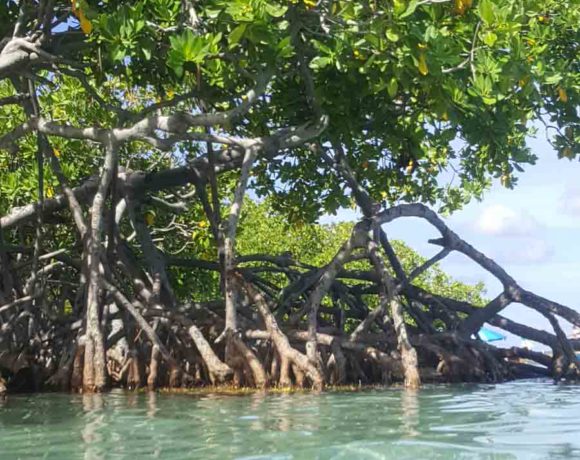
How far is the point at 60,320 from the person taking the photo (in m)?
8.25

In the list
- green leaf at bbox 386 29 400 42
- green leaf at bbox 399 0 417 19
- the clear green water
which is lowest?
the clear green water

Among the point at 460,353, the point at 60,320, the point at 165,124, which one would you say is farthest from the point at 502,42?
the point at 60,320

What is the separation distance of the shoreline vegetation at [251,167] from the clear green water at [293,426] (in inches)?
28.7

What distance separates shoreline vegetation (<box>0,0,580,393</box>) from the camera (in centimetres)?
544

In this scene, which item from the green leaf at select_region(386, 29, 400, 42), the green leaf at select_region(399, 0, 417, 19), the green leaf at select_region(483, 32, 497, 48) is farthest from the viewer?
the green leaf at select_region(483, 32, 497, 48)

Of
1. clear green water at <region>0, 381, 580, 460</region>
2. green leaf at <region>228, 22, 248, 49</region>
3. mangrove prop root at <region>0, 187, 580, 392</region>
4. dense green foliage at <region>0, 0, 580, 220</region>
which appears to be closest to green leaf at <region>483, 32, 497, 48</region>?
dense green foliage at <region>0, 0, 580, 220</region>

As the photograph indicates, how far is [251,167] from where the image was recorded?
7578 millimetres

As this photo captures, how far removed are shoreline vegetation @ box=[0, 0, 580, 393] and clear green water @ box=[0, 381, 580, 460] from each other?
73 centimetres

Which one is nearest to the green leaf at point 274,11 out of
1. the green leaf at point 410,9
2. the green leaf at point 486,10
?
the green leaf at point 410,9

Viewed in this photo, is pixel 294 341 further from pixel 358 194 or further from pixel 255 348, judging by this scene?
pixel 358 194

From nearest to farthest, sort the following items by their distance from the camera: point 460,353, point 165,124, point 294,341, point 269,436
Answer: point 269,436 < point 165,124 < point 294,341 < point 460,353

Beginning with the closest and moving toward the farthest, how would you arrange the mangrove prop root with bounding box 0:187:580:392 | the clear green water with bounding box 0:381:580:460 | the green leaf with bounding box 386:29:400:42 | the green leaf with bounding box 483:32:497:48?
the clear green water with bounding box 0:381:580:460, the green leaf with bounding box 386:29:400:42, the green leaf with bounding box 483:32:497:48, the mangrove prop root with bounding box 0:187:580:392

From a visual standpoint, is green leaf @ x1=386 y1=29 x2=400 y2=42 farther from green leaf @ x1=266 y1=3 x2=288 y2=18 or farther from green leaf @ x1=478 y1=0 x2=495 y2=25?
green leaf @ x1=266 y1=3 x2=288 y2=18

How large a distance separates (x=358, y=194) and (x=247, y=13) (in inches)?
155
